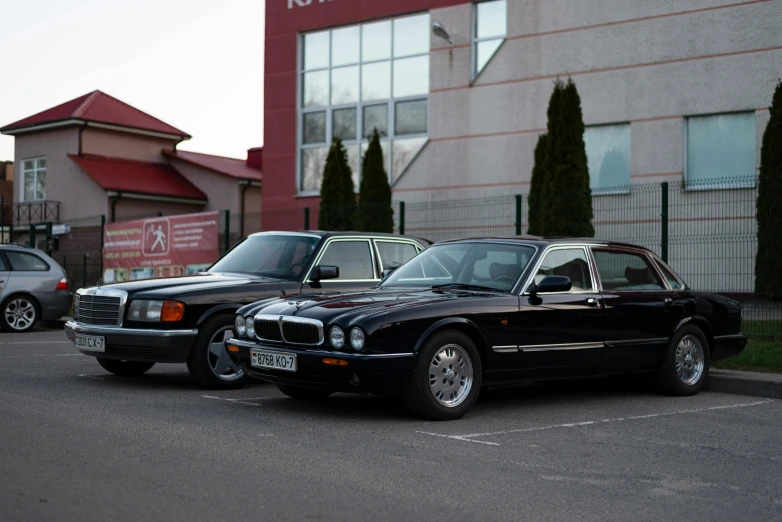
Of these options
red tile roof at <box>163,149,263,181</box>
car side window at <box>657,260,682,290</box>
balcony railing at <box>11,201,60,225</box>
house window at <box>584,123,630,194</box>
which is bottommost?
car side window at <box>657,260,682,290</box>

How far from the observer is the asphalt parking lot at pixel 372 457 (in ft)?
16.4

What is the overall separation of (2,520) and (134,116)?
4291 cm

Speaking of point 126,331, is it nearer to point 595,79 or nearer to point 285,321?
point 285,321

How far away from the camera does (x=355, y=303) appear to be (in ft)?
26.3

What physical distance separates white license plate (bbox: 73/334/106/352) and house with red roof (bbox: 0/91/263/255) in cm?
3149

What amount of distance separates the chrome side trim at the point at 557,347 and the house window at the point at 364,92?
19.1 m

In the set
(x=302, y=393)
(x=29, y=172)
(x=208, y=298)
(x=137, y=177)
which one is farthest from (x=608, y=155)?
(x=29, y=172)

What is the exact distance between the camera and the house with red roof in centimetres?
4184

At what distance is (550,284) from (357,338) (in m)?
1.85

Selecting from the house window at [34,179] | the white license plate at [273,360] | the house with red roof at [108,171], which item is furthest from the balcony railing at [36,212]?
the white license plate at [273,360]

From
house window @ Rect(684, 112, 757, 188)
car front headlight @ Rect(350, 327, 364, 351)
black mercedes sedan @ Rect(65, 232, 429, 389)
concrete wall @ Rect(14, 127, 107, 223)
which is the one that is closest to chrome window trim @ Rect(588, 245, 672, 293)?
black mercedes sedan @ Rect(65, 232, 429, 389)

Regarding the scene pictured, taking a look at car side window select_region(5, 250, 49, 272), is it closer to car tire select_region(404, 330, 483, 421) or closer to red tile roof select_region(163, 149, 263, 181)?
car tire select_region(404, 330, 483, 421)

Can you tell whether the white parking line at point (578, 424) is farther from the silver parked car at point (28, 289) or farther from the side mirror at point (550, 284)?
the silver parked car at point (28, 289)

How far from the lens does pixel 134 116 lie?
45.6m
